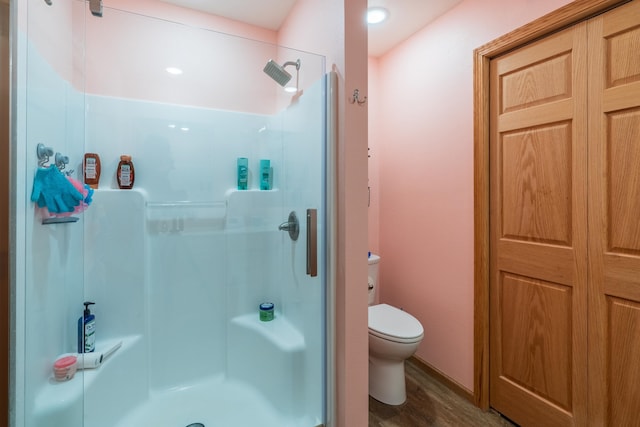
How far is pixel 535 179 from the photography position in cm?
150

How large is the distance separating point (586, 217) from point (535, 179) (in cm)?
28

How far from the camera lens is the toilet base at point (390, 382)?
1754 millimetres

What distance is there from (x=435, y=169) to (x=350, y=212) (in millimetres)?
997

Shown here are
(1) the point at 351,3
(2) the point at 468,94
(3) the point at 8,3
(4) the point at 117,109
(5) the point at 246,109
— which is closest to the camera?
(3) the point at 8,3

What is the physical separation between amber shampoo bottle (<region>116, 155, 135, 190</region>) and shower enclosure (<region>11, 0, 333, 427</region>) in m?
0.04

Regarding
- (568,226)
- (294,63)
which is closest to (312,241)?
(294,63)

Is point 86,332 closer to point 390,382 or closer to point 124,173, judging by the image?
point 124,173

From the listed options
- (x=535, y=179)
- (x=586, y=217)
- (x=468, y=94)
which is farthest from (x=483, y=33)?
(x=586, y=217)

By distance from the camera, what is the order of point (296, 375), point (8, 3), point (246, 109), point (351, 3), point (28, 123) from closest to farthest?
point (8, 3) < point (28, 123) < point (351, 3) < point (296, 375) < point (246, 109)

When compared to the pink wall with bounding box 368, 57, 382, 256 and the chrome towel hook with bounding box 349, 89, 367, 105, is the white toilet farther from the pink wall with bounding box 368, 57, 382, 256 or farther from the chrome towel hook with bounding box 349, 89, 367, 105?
the chrome towel hook with bounding box 349, 89, 367, 105

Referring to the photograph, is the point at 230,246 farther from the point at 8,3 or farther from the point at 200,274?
the point at 8,3

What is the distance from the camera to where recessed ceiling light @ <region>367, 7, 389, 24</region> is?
1847 mm

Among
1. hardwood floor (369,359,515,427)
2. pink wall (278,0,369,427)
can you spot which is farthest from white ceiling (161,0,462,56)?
hardwood floor (369,359,515,427)

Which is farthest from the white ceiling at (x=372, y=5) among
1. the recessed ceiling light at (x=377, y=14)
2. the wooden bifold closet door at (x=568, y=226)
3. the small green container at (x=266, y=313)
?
the small green container at (x=266, y=313)
